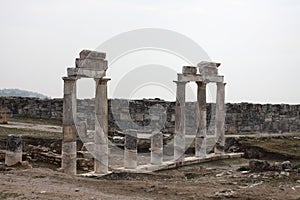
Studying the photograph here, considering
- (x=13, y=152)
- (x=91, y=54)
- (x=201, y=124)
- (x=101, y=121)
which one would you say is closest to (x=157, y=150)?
(x=101, y=121)

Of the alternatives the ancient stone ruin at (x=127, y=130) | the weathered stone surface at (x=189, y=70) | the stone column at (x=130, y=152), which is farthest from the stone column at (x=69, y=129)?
the weathered stone surface at (x=189, y=70)

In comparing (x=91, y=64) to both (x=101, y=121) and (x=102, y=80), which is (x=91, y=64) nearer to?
(x=102, y=80)

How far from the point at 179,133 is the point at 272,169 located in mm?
5583

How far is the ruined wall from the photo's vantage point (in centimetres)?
2888

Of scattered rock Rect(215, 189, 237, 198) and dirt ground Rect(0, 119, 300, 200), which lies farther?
scattered rock Rect(215, 189, 237, 198)

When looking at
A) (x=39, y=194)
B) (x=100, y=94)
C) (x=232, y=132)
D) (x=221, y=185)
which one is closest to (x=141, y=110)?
(x=232, y=132)

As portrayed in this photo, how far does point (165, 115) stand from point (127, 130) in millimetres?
11484

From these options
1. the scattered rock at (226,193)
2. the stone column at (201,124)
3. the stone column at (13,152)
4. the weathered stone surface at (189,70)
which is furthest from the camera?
the stone column at (201,124)

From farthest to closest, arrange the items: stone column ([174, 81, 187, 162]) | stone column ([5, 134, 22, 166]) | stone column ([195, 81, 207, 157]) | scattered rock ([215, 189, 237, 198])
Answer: stone column ([195, 81, 207, 157]) < stone column ([174, 81, 187, 162]) < stone column ([5, 134, 22, 166]) < scattered rock ([215, 189, 237, 198])

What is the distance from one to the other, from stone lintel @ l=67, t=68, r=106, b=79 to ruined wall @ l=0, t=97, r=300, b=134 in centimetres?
1246

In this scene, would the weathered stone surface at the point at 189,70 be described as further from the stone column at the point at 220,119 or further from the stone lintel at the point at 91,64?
the stone lintel at the point at 91,64

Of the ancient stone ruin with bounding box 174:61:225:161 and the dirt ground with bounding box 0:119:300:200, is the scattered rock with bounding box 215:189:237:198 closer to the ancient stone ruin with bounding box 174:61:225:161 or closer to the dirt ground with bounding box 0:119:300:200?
the dirt ground with bounding box 0:119:300:200

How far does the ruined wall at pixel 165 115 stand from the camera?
1137 inches

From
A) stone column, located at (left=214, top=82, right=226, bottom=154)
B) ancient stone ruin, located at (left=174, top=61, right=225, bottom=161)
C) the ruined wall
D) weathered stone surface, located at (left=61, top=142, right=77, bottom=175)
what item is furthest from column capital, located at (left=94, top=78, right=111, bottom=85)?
the ruined wall
